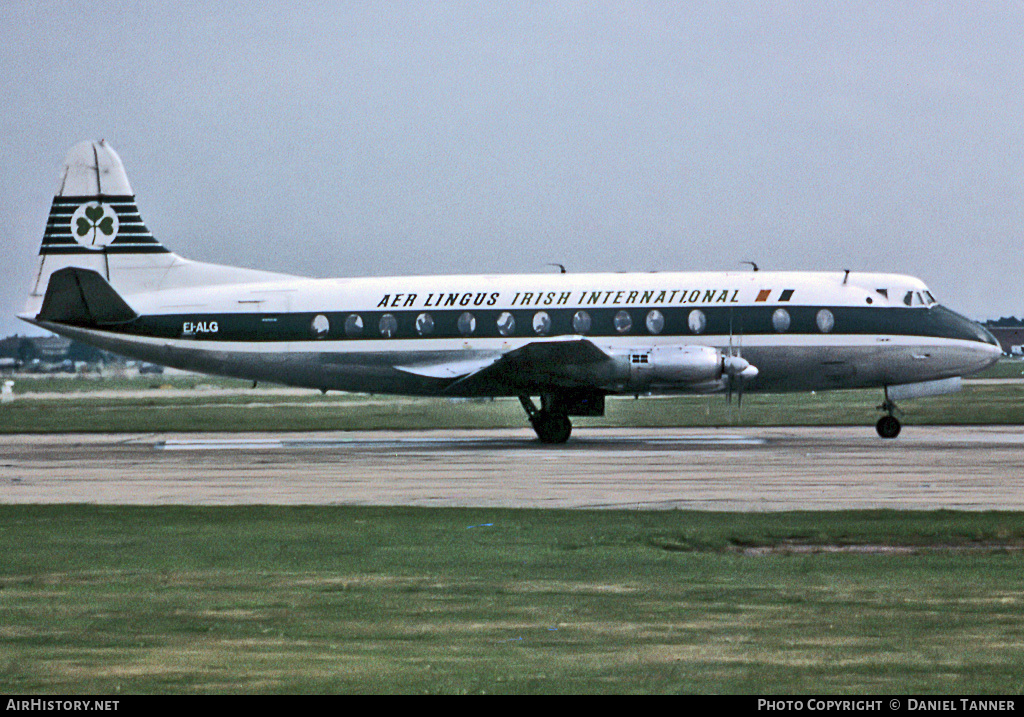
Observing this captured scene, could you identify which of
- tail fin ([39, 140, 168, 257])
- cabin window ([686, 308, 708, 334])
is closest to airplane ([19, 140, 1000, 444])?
cabin window ([686, 308, 708, 334])

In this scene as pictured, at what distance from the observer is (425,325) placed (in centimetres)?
3597

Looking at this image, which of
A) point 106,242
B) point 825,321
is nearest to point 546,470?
point 825,321

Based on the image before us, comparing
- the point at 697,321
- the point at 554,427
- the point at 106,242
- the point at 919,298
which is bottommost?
the point at 554,427

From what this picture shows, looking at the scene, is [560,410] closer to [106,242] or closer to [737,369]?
[737,369]

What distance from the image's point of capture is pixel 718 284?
35688 mm

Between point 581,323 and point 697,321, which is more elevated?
point 697,321

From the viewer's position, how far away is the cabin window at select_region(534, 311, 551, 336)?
35594 mm

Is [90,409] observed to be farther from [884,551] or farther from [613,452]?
[884,551]

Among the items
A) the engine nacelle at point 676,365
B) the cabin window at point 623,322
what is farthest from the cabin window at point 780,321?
the cabin window at point 623,322

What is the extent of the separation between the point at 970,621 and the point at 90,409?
58.7m

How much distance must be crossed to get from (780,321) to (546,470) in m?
10.9

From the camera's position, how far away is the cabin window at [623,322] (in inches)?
1388

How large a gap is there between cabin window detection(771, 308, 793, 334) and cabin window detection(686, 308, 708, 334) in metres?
1.84
